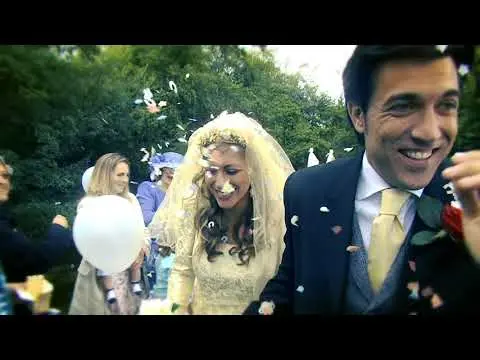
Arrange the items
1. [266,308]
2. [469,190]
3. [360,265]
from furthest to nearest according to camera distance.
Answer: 1. [266,308]
2. [360,265]
3. [469,190]

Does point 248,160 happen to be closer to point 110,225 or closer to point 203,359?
point 110,225

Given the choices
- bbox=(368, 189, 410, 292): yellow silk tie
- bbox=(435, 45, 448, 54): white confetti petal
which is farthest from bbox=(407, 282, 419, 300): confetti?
bbox=(435, 45, 448, 54): white confetti petal

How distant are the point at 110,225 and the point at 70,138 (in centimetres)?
56

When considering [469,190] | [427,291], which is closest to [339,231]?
[427,291]

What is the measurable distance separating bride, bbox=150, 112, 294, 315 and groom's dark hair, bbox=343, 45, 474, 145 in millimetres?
509

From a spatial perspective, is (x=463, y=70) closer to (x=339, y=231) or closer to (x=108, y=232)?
(x=339, y=231)

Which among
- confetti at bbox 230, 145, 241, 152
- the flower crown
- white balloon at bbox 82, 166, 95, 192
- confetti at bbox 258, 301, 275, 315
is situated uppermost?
the flower crown

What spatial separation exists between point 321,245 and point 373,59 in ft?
3.41

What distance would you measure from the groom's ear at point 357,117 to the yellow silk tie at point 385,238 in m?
0.38

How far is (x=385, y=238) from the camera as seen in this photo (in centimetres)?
380

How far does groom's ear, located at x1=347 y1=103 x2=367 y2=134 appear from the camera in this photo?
3.82m

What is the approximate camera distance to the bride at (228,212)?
388cm

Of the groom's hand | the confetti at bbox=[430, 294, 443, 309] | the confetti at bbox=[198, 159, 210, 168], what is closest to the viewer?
the groom's hand

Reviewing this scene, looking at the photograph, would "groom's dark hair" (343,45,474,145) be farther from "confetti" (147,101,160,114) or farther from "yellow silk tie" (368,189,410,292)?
"confetti" (147,101,160,114)
